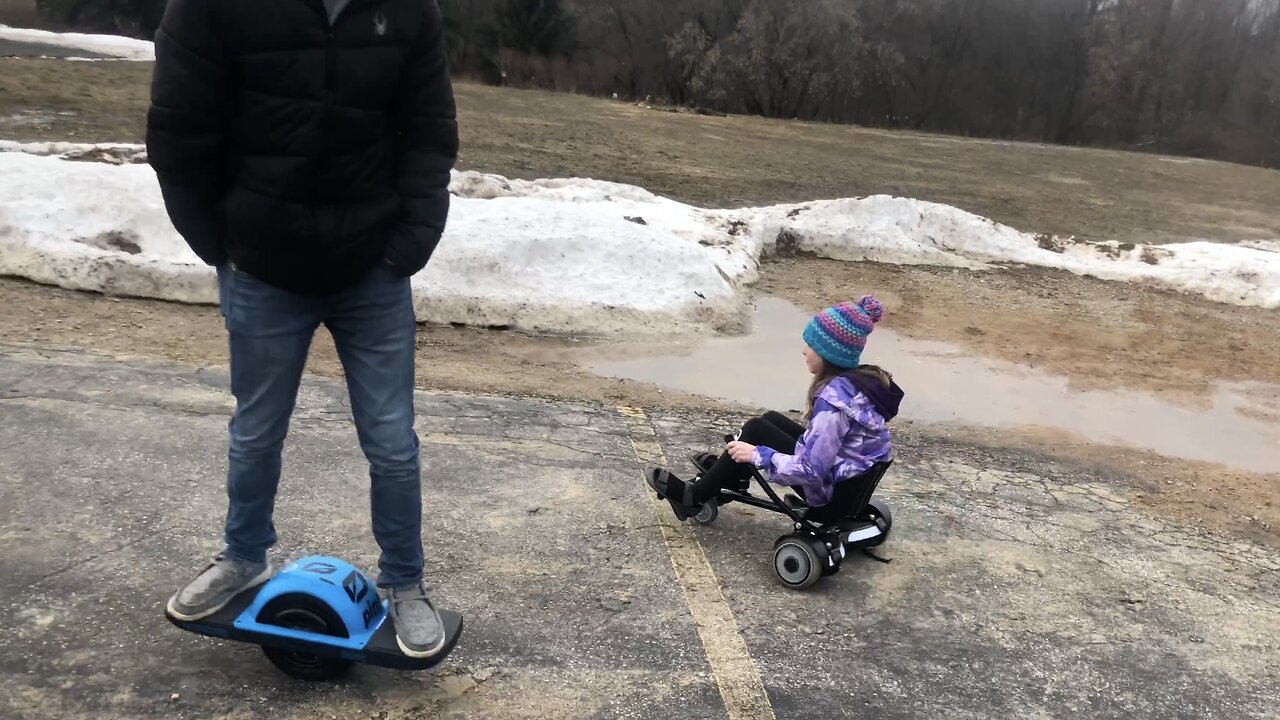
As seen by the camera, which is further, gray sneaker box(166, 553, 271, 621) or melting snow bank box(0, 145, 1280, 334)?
melting snow bank box(0, 145, 1280, 334)

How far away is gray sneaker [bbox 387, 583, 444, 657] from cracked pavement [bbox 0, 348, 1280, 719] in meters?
0.23

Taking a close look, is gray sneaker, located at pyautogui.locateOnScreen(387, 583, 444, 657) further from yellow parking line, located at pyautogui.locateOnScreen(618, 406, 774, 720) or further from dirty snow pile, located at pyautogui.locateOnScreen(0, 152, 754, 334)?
dirty snow pile, located at pyautogui.locateOnScreen(0, 152, 754, 334)

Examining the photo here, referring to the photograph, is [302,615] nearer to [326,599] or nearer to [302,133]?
[326,599]

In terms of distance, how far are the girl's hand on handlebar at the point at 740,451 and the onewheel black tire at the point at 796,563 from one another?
35 cm

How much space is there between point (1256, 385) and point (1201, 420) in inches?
53.2

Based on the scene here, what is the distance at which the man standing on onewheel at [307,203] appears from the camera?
2.52 meters

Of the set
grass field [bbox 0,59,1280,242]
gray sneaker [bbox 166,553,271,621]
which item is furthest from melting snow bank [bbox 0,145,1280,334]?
gray sneaker [bbox 166,553,271,621]

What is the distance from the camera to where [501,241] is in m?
8.38

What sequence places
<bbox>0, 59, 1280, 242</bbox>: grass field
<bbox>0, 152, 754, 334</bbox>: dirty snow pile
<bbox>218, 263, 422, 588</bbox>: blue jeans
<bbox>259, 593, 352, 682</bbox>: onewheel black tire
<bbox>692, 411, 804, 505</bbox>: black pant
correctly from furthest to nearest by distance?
1. <bbox>0, 59, 1280, 242</bbox>: grass field
2. <bbox>0, 152, 754, 334</bbox>: dirty snow pile
3. <bbox>692, 411, 804, 505</bbox>: black pant
4. <bbox>259, 593, 352, 682</bbox>: onewheel black tire
5. <bbox>218, 263, 422, 588</bbox>: blue jeans

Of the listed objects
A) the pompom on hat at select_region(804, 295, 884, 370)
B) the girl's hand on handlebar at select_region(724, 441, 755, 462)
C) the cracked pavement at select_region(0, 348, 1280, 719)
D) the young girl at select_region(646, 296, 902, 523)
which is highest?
the pompom on hat at select_region(804, 295, 884, 370)

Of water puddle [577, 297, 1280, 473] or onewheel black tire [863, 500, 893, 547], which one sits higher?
onewheel black tire [863, 500, 893, 547]

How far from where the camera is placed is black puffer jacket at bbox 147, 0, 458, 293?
8.19 ft

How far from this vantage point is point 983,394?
291 inches

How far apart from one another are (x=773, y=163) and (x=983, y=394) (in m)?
13.8
